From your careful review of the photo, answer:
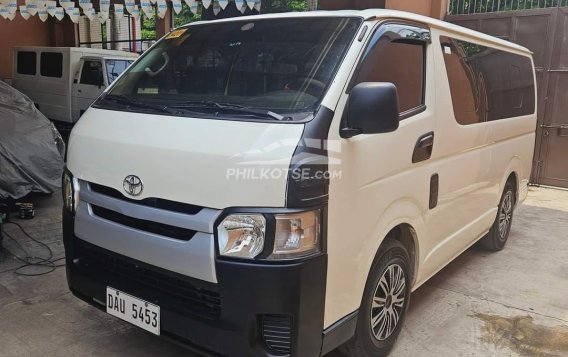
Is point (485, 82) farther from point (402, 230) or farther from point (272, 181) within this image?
point (272, 181)

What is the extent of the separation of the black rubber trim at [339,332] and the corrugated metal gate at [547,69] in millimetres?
6786

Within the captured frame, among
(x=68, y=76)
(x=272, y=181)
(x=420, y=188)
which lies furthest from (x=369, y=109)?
(x=68, y=76)

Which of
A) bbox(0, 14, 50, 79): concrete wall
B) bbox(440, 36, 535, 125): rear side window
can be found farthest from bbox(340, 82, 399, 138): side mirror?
bbox(0, 14, 50, 79): concrete wall

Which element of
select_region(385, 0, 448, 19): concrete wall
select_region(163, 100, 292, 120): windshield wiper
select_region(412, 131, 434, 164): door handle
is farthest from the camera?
select_region(385, 0, 448, 19): concrete wall

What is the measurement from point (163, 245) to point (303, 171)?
28.6 inches

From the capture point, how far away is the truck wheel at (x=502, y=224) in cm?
480

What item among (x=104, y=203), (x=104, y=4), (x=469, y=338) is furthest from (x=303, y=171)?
(x=104, y=4)

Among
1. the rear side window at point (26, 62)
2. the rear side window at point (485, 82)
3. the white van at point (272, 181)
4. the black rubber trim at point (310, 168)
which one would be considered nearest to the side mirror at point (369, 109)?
the white van at point (272, 181)

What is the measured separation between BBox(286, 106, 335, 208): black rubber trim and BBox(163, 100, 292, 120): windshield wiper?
0.51ft

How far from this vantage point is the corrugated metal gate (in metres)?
7.58

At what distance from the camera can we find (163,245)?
2.25 m

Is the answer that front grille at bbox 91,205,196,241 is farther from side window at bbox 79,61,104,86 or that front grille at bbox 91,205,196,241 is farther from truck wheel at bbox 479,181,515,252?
side window at bbox 79,61,104,86

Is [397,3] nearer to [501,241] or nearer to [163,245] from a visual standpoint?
[501,241]

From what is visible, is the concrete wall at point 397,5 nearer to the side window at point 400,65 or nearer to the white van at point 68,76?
the side window at point 400,65
